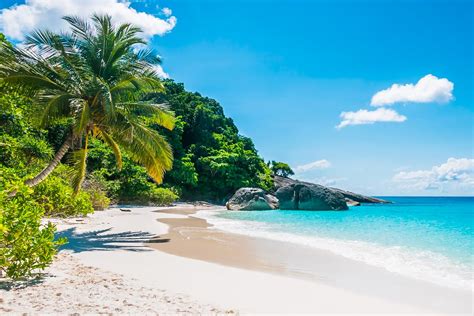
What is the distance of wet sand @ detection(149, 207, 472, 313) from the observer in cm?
531

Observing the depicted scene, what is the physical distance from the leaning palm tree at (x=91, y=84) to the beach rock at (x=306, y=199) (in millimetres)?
25260

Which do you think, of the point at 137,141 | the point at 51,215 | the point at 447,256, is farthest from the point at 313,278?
the point at 51,215

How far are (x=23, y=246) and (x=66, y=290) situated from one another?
37.0 inches

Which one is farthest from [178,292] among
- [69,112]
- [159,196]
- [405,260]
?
[159,196]

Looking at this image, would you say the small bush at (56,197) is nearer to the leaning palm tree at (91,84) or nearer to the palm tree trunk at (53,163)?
the leaning palm tree at (91,84)

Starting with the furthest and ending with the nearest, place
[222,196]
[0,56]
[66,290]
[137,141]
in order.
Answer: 1. [222,196]
2. [137,141]
3. [0,56]
4. [66,290]

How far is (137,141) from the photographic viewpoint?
10.1 meters

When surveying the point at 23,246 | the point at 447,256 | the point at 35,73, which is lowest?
the point at 447,256

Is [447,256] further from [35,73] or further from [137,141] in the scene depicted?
[35,73]

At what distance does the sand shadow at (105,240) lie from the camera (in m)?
8.26

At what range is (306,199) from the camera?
115 feet

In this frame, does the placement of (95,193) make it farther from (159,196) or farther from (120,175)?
(159,196)

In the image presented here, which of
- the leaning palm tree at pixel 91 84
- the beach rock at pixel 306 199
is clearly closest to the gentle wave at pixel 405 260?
the leaning palm tree at pixel 91 84

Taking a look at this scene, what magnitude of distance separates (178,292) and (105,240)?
535 centimetres
